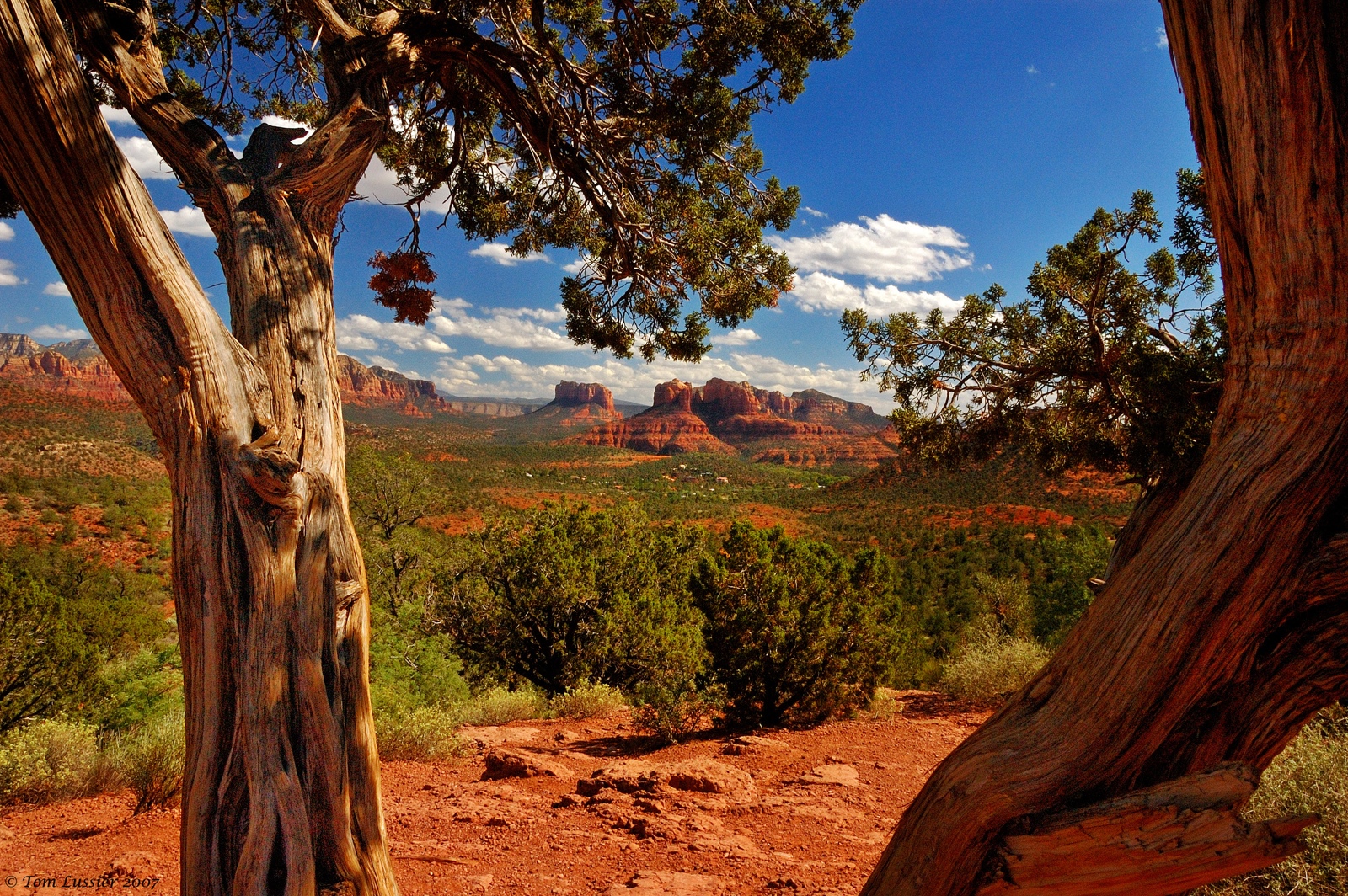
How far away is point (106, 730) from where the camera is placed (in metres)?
6.98

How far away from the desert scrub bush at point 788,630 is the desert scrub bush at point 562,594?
8.12ft

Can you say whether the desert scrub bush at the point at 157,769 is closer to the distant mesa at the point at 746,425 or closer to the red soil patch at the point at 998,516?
the red soil patch at the point at 998,516

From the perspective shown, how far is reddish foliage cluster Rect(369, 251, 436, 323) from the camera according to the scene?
12.2ft

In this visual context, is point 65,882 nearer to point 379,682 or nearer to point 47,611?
point 379,682

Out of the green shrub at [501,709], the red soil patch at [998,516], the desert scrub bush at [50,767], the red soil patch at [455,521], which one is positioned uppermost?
the red soil patch at [998,516]

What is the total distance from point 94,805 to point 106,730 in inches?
93.2

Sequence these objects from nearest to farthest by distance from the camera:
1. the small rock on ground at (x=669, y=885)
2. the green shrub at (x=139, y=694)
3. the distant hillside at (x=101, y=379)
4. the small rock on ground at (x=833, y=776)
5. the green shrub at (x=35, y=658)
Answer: the small rock on ground at (x=669, y=885) → the small rock on ground at (x=833, y=776) → the green shrub at (x=139, y=694) → the green shrub at (x=35, y=658) → the distant hillside at (x=101, y=379)

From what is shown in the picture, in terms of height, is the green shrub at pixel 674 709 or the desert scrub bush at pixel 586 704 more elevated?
the green shrub at pixel 674 709

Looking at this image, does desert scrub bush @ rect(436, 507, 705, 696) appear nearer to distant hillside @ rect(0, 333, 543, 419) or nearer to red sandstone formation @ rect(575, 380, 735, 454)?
distant hillside @ rect(0, 333, 543, 419)

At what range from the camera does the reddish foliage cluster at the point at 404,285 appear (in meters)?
3.71

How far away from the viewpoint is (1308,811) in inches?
124

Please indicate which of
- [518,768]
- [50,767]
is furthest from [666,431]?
[50,767]

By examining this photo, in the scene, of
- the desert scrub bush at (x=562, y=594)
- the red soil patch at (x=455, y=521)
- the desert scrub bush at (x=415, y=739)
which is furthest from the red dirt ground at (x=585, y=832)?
the red soil patch at (x=455, y=521)

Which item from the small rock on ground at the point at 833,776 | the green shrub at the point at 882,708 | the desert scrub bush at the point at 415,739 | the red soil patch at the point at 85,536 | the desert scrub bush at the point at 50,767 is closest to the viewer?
the desert scrub bush at the point at 50,767
